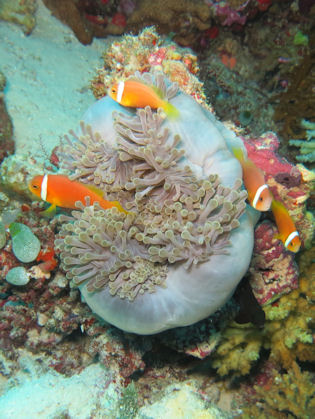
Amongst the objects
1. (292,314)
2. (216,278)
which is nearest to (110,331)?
(216,278)

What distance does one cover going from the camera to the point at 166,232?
77.0 inches

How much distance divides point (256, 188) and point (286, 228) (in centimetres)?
47

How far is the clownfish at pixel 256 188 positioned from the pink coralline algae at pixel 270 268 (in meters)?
0.55

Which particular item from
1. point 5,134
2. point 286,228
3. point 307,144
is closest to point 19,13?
point 5,134

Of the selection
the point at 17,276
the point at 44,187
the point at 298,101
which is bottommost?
the point at 17,276

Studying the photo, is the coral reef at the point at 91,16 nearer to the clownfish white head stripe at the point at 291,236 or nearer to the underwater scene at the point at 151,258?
the underwater scene at the point at 151,258

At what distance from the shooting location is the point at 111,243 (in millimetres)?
2141

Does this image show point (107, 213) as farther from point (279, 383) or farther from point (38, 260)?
point (279, 383)

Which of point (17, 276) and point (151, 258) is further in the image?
point (17, 276)

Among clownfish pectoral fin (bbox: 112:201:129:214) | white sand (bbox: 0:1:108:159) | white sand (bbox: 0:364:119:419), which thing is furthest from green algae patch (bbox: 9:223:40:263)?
white sand (bbox: 0:1:108:159)

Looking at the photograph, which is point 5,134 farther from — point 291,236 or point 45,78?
point 291,236

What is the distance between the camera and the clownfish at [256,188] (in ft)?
7.36

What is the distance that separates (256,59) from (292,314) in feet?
20.3

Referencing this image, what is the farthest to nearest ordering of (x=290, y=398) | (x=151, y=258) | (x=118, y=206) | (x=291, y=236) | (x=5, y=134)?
1. (x=5, y=134)
2. (x=290, y=398)
3. (x=291, y=236)
4. (x=118, y=206)
5. (x=151, y=258)
